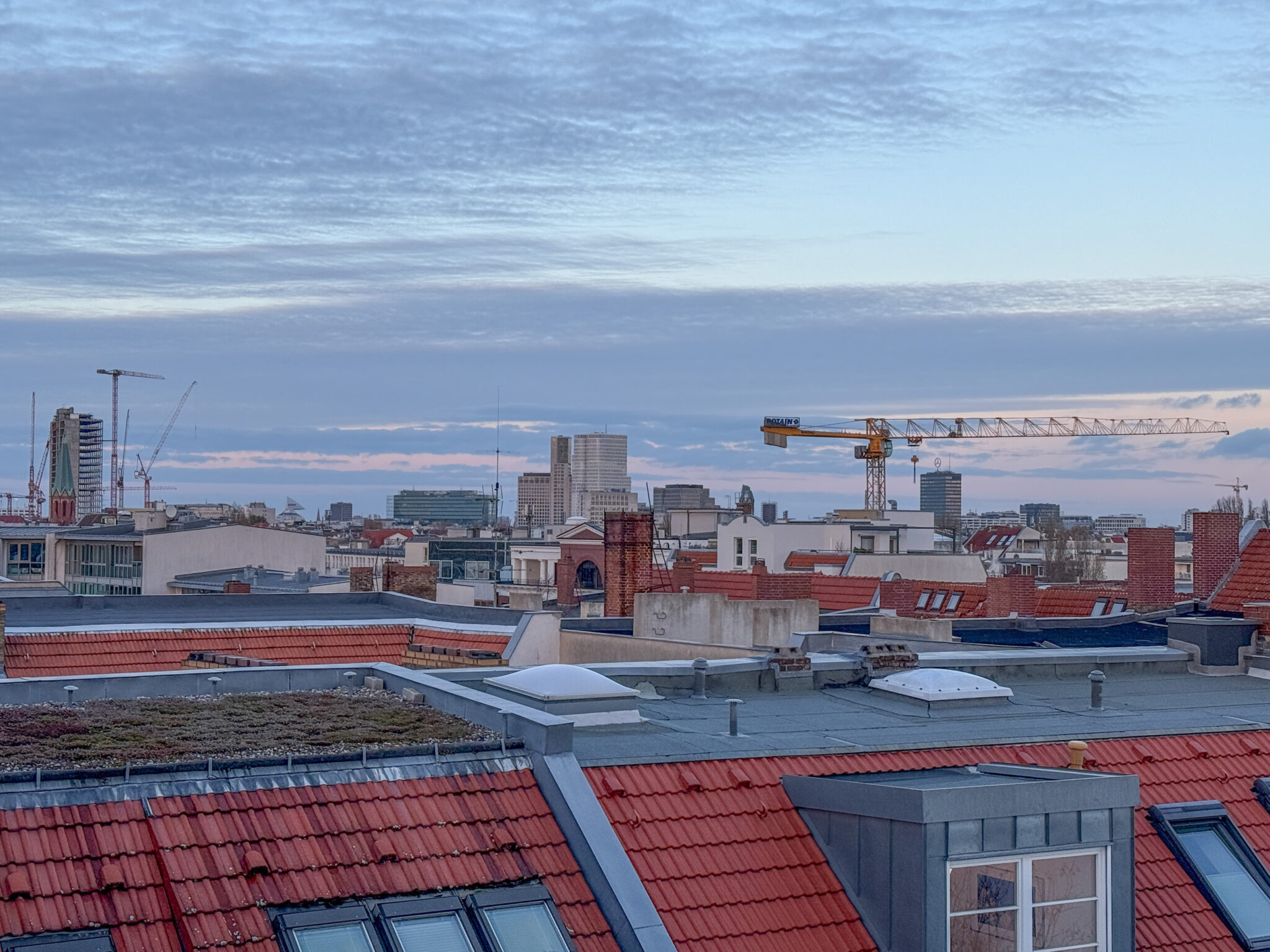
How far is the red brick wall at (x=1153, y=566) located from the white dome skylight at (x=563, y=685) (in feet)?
109

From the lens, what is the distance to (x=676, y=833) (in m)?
12.7

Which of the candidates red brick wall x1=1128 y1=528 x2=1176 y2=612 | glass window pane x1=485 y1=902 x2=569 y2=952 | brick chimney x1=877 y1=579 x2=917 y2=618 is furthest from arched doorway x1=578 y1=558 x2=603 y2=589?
glass window pane x1=485 y1=902 x2=569 y2=952

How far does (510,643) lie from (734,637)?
8.54 m

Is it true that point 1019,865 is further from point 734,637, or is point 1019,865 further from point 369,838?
point 734,637

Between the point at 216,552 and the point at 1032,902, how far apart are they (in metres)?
67.8

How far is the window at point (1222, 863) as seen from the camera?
13.8 metres

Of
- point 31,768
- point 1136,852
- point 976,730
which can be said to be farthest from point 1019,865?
point 31,768

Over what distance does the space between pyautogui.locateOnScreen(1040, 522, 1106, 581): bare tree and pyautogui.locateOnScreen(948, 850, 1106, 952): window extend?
310ft

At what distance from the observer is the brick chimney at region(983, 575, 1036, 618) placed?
5362cm

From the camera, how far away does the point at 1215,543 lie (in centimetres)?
3872

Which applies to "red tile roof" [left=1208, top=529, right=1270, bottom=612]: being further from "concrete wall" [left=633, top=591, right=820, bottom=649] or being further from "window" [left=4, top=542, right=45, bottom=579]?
"window" [left=4, top=542, right=45, bottom=579]

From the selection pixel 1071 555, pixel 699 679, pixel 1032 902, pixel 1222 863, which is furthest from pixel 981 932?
pixel 1071 555

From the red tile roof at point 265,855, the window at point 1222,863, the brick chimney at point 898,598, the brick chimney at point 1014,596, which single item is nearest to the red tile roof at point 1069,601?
the brick chimney at point 1014,596

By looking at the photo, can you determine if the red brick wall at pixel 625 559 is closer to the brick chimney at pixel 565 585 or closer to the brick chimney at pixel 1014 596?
the brick chimney at pixel 565 585
